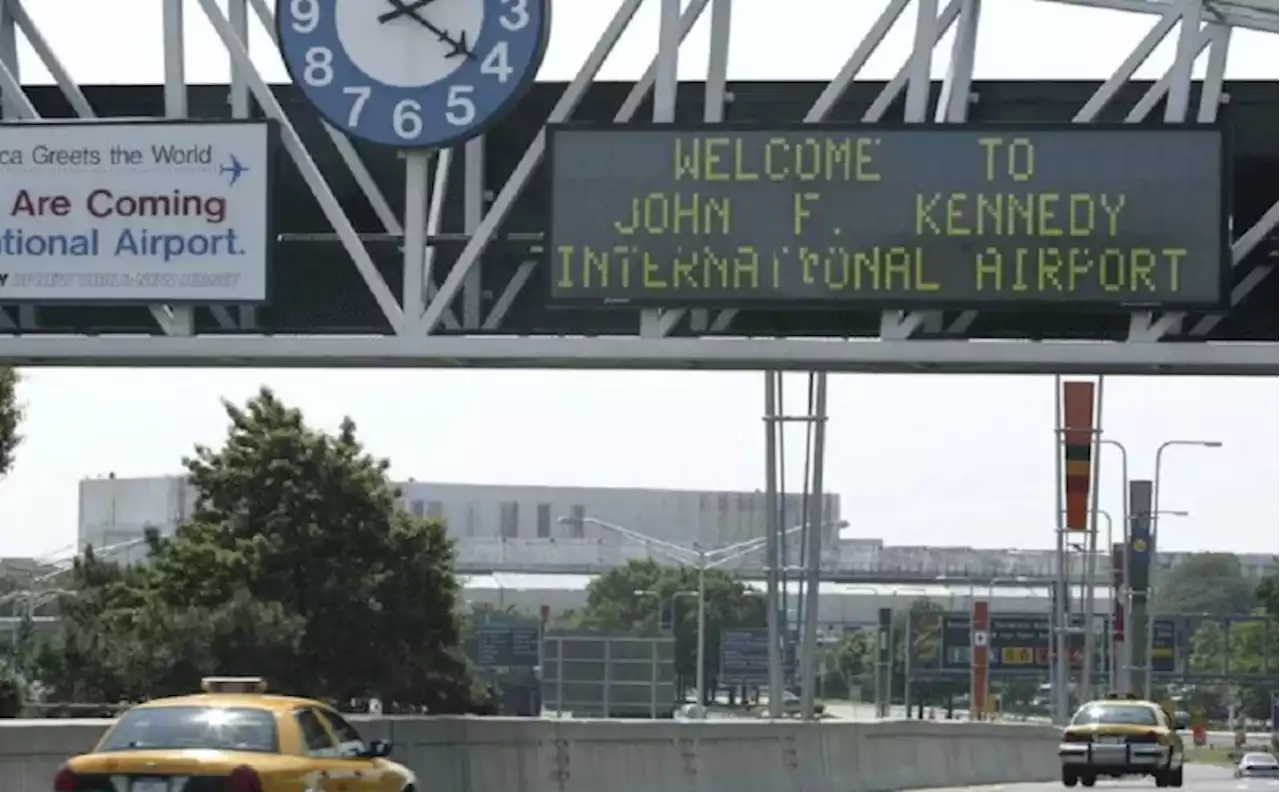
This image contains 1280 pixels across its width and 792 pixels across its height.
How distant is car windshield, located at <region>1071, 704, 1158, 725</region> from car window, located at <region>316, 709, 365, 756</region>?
24.8 m

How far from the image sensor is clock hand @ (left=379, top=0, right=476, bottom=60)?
79.7ft

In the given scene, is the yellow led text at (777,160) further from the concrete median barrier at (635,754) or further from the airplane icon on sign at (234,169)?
the concrete median barrier at (635,754)

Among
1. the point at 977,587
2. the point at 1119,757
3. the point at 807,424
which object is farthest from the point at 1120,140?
the point at 977,587

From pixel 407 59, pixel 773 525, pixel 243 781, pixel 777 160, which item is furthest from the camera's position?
pixel 773 525

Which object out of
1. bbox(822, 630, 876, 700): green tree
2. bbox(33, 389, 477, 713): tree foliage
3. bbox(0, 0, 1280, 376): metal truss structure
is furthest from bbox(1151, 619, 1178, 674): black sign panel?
bbox(0, 0, 1280, 376): metal truss structure

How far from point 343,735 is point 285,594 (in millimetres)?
44457

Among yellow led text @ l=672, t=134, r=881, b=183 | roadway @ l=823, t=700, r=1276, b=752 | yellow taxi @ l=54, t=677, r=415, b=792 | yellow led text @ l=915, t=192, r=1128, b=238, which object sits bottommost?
roadway @ l=823, t=700, r=1276, b=752

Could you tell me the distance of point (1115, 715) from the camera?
4388 cm

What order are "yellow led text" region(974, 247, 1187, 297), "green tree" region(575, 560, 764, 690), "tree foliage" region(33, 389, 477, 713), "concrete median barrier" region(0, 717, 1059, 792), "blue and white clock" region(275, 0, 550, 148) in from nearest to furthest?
1. "concrete median barrier" region(0, 717, 1059, 792)
2. "yellow led text" region(974, 247, 1187, 297)
3. "blue and white clock" region(275, 0, 550, 148)
4. "tree foliage" region(33, 389, 477, 713)
5. "green tree" region(575, 560, 764, 690)

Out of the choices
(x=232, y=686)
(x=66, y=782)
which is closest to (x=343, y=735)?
(x=232, y=686)

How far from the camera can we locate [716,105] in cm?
2388

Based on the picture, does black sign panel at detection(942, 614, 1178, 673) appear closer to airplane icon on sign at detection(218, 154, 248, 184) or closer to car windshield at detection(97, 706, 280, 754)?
airplane icon on sign at detection(218, 154, 248, 184)

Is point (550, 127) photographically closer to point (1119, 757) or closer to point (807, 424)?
point (1119, 757)

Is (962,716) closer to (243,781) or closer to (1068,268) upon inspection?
(1068,268)
